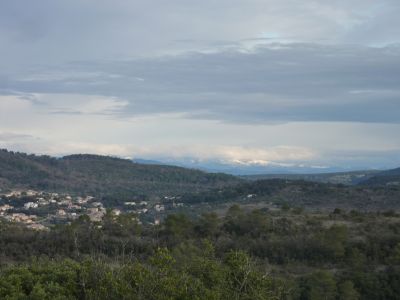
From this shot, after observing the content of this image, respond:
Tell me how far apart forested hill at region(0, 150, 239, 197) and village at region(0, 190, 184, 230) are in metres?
11.1

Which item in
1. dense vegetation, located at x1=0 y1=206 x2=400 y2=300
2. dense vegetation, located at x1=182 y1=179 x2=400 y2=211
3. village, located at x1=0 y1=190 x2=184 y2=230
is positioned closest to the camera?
dense vegetation, located at x1=0 y1=206 x2=400 y2=300

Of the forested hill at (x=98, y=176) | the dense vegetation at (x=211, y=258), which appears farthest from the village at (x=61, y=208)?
the dense vegetation at (x=211, y=258)

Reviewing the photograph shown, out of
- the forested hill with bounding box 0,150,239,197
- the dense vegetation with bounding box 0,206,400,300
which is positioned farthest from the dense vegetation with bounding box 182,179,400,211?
the dense vegetation with bounding box 0,206,400,300

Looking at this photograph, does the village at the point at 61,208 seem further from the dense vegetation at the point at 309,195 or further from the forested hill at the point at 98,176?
A: the forested hill at the point at 98,176

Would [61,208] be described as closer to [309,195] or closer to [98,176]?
[309,195]

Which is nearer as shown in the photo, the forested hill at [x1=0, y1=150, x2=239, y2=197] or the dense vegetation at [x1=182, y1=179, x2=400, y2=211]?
the dense vegetation at [x1=182, y1=179, x2=400, y2=211]

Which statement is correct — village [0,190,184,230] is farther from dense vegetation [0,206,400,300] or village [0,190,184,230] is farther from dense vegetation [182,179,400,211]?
dense vegetation [0,206,400,300]

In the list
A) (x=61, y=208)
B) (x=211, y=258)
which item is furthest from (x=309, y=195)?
(x=211, y=258)

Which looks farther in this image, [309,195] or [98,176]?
[98,176]

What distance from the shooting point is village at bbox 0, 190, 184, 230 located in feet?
190

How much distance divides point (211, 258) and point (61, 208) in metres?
51.6

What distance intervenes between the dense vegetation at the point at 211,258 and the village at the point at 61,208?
18.6 m

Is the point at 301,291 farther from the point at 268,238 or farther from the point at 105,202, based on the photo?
the point at 105,202

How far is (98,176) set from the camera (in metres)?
104
